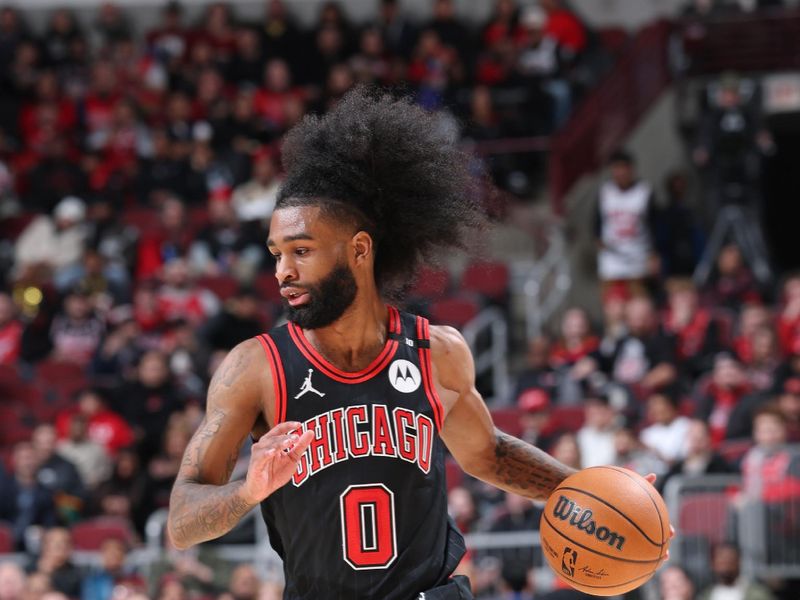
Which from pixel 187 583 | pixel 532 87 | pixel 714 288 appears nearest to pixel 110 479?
pixel 187 583

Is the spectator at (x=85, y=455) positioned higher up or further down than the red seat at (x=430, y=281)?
further down

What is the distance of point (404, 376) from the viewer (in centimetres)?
484

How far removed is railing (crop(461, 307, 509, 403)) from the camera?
1345 centimetres

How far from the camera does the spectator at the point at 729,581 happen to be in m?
9.45

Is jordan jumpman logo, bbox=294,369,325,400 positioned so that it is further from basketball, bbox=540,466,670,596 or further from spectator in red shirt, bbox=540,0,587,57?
spectator in red shirt, bbox=540,0,587,57

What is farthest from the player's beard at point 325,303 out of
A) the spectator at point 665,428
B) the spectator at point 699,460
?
the spectator at point 665,428

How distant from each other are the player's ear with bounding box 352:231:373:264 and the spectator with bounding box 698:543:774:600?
553 centimetres

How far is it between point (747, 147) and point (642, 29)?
262 centimetres

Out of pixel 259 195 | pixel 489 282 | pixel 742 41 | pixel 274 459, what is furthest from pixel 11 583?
pixel 742 41

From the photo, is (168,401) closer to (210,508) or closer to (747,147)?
(747,147)

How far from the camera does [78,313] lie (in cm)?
1467

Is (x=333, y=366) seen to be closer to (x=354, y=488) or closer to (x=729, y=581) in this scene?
(x=354, y=488)

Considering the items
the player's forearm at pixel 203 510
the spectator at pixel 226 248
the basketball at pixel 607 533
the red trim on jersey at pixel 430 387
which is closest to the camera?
the player's forearm at pixel 203 510

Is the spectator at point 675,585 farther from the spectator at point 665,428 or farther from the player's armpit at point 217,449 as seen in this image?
the player's armpit at point 217,449
